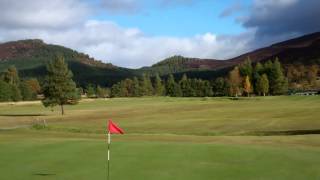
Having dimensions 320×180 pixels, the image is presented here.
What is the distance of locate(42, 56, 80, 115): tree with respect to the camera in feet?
280

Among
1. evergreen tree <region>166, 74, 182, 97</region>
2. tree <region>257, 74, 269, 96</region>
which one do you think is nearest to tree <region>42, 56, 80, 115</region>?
tree <region>257, 74, 269, 96</region>

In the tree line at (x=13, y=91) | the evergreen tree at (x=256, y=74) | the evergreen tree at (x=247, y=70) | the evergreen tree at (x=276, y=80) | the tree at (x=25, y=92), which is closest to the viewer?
the evergreen tree at (x=276, y=80)

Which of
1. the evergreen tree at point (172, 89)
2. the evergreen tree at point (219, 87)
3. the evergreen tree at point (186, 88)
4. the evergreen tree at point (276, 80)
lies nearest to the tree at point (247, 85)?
the evergreen tree at point (276, 80)

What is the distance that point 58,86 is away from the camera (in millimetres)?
85000

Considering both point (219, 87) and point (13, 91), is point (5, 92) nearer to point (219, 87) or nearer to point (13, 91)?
point (13, 91)

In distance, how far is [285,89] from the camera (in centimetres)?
15875

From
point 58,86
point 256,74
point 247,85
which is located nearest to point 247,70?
point 256,74

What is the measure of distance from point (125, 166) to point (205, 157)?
12.7 ft

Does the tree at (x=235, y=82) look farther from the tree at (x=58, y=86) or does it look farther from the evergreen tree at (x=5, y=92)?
the tree at (x=58, y=86)

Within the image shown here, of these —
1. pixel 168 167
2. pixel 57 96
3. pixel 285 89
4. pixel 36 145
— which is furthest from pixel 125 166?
pixel 285 89

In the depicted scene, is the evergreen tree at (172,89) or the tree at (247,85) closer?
the tree at (247,85)

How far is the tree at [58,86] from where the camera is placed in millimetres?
85250

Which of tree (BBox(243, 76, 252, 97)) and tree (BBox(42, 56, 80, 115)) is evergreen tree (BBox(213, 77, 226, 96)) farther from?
tree (BBox(42, 56, 80, 115))

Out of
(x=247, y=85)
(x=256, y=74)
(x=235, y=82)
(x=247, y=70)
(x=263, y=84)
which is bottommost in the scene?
(x=247, y=85)
